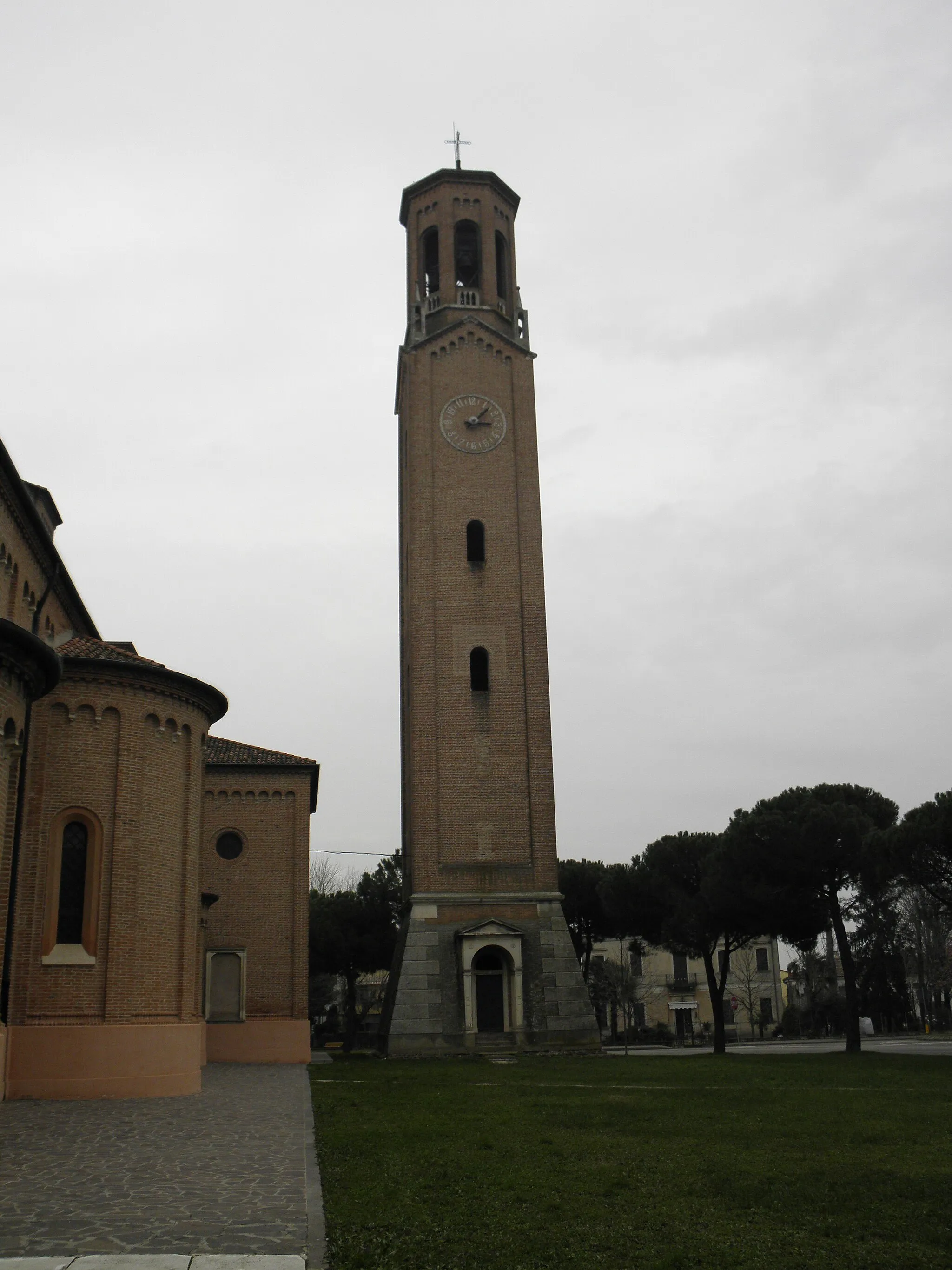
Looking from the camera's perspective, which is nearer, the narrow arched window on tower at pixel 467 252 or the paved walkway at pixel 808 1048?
A: the paved walkway at pixel 808 1048

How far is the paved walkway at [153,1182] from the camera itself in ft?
23.6

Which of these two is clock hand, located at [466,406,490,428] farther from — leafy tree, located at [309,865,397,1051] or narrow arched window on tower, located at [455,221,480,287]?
leafy tree, located at [309,865,397,1051]

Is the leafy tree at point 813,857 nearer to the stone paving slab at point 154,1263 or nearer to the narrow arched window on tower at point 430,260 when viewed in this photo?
the narrow arched window on tower at point 430,260

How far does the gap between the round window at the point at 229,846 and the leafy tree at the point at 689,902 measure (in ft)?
51.2

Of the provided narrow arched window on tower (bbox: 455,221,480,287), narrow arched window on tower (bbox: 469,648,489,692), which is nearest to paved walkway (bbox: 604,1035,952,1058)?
narrow arched window on tower (bbox: 469,648,489,692)

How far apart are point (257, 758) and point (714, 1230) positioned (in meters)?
25.8

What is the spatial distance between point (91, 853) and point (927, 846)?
21.1 m

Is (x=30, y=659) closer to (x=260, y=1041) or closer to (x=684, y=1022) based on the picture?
(x=260, y=1041)

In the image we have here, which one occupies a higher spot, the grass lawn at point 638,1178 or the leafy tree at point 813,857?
the leafy tree at point 813,857

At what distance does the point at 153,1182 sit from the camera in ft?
31.1

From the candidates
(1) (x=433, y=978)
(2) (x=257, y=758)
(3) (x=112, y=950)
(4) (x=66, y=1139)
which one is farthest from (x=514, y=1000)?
(4) (x=66, y=1139)

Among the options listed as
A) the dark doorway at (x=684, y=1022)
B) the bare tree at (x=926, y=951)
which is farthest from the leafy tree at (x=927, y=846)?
the dark doorway at (x=684, y=1022)

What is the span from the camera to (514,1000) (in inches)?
1254

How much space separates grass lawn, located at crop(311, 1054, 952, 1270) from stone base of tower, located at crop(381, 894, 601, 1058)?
12920mm
